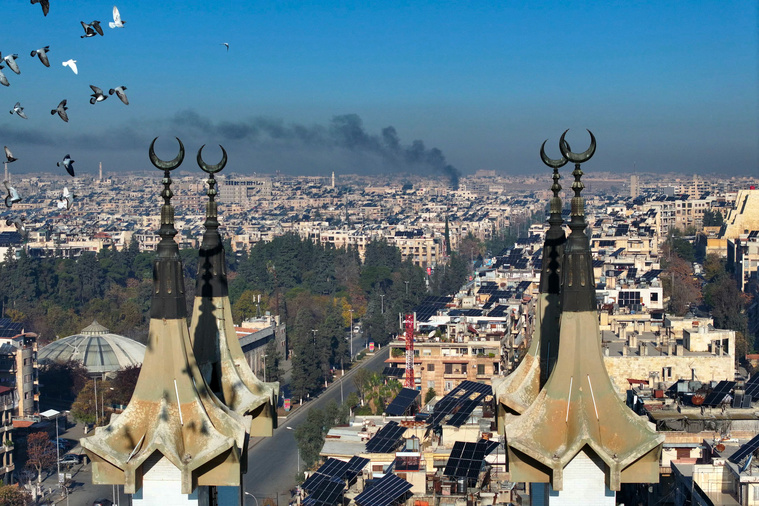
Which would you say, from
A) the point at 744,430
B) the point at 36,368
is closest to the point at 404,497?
the point at 744,430

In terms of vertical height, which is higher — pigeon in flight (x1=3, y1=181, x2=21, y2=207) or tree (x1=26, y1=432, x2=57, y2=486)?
pigeon in flight (x1=3, y1=181, x2=21, y2=207)

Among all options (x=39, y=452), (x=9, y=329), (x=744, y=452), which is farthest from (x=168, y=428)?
(x=9, y=329)

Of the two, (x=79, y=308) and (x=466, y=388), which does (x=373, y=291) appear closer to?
(x=79, y=308)

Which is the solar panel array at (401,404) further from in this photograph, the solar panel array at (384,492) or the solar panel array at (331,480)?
the solar panel array at (384,492)

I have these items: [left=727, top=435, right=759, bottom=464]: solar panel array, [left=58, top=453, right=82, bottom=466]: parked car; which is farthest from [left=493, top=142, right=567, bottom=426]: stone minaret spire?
[left=58, top=453, right=82, bottom=466]: parked car

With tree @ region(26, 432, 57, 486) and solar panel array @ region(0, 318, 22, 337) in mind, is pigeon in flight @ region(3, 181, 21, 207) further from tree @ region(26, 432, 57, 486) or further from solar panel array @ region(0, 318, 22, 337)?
solar panel array @ region(0, 318, 22, 337)

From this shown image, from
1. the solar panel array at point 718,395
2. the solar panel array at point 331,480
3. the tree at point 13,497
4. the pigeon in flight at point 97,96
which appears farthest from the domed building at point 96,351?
the pigeon in flight at point 97,96
